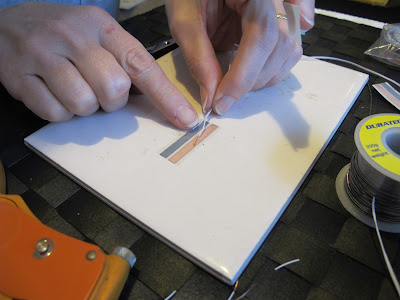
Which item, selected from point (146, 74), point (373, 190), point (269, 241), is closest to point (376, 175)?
point (373, 190)

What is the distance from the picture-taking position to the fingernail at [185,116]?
1.73 feet

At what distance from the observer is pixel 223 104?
1.83 feet

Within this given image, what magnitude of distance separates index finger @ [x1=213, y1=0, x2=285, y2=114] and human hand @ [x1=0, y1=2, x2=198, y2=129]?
2.9 inches

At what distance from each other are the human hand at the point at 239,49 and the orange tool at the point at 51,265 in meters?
0.33

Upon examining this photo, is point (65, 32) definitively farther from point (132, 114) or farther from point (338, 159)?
point (338, 159)

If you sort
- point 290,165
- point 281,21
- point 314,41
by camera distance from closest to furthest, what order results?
point 290,165 < point 281,21 < point 314,41

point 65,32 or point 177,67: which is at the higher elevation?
point 65,32

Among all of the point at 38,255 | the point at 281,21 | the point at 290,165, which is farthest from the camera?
the point at 281,21

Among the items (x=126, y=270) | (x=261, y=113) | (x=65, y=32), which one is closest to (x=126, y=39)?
(x=65, y=32)

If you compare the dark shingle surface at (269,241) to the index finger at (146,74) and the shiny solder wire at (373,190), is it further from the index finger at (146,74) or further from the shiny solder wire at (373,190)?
the index finger at (146,74)

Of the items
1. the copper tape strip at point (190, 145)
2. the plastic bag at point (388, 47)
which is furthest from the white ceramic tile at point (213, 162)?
the plastic bag at point (388, 47)

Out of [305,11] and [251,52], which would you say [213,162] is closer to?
[251,52]

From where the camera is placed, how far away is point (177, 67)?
2.22 ft

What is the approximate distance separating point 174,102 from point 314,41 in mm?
483
